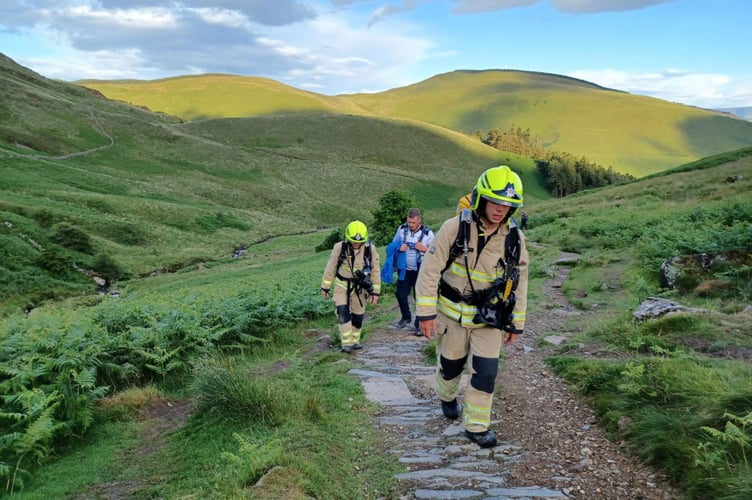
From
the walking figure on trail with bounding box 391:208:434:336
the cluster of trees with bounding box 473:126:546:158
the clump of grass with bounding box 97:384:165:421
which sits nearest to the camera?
the clump of grass with bounding box 97:384:165:421

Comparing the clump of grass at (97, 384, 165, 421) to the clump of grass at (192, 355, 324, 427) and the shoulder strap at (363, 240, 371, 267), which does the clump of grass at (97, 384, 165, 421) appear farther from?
the shoulder strap at (363, 240, 371, 267)

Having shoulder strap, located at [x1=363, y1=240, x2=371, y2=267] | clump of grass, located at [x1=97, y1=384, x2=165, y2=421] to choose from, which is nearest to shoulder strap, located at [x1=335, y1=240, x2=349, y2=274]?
shoulder strap, located at [x1=363, y1=240, x2=371, y2=267]

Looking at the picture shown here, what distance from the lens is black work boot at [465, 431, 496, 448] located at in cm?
541

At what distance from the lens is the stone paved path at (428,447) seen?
4539 mm

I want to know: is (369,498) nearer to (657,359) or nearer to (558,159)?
(657,359)

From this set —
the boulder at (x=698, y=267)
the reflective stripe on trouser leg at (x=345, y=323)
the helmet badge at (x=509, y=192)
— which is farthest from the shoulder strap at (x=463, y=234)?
the boulder at (x=698, y=267)

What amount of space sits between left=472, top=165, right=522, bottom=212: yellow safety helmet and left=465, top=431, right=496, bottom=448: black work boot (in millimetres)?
2556

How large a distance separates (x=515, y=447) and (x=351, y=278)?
5.41 meters

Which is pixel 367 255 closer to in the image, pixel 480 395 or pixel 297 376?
Result: pixel 297 376

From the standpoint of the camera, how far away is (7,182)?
158ft

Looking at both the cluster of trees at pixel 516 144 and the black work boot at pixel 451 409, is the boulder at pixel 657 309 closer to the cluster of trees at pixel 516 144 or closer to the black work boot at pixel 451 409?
the black work boot at pixel 451 409

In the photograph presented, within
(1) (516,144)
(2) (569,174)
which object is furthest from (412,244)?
(1) (516,144)

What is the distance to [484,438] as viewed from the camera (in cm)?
545

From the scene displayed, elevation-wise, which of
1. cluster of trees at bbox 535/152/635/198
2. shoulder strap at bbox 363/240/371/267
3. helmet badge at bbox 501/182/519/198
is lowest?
shoulder strap at bbox 363/240/371/267
